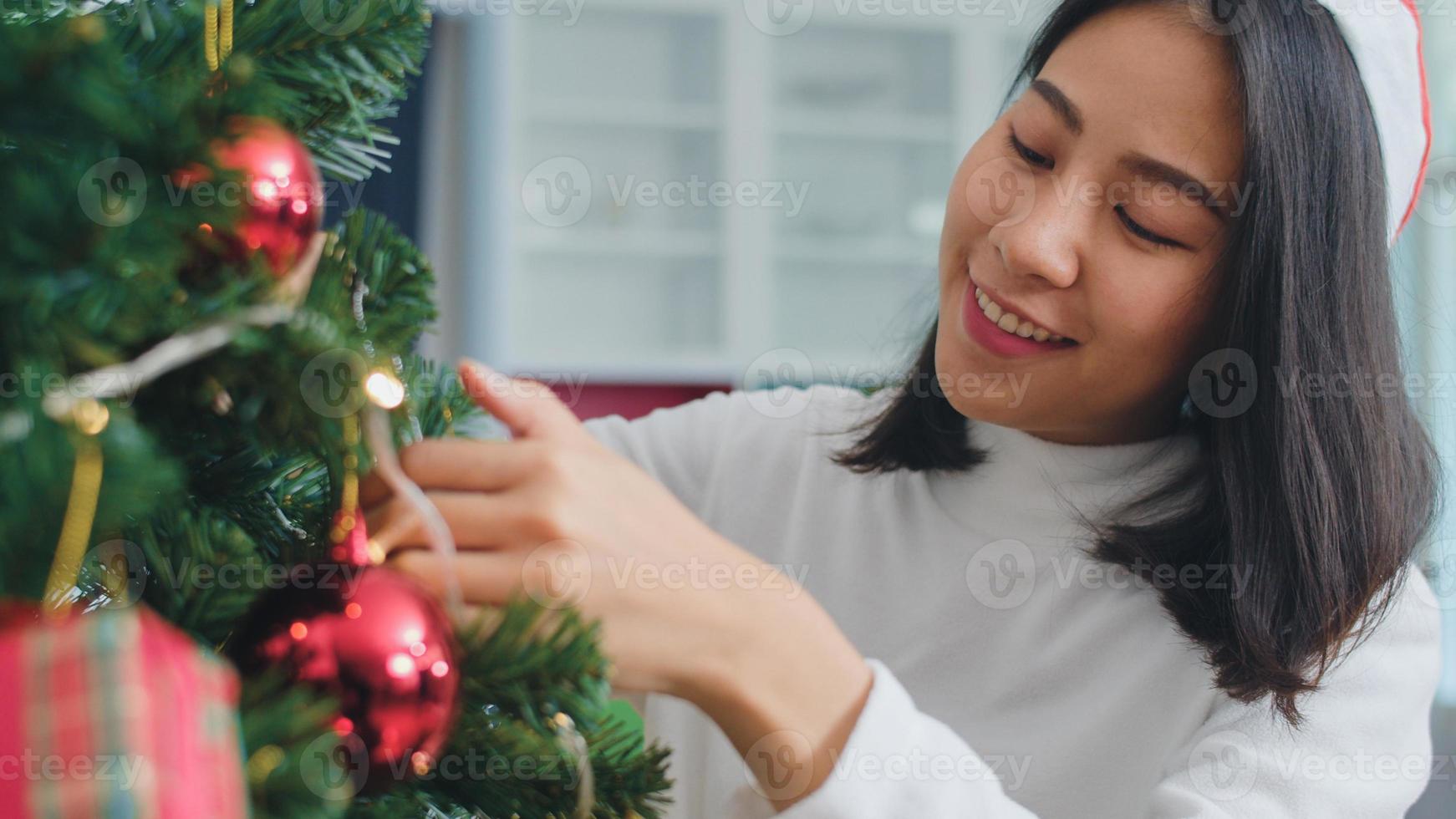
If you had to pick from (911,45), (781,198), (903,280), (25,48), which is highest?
(25,48)

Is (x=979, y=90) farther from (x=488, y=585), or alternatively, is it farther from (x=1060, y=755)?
(x=488, y=585)

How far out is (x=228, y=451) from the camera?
0.39 m

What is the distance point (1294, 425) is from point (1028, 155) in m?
0.27

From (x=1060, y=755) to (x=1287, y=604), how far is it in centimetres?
19

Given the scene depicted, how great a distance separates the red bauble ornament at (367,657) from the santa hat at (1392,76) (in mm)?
788

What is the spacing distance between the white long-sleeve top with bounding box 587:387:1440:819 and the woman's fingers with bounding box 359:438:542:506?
11.0 inches

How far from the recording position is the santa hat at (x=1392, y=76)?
2.64 feet

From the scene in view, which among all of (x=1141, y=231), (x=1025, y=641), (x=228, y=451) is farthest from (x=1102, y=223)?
(x=228, y=451)

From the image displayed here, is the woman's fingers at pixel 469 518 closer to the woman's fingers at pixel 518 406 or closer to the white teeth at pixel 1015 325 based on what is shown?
the woman's fingers at pixel 518 406

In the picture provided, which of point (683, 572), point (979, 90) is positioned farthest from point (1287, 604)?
point (979, 90)

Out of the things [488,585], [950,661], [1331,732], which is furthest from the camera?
[950,661]

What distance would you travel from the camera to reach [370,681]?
1.01 feet

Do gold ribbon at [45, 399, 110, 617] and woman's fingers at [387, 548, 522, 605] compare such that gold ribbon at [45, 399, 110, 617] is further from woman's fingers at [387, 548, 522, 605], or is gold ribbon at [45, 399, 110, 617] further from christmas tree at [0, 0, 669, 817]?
woman's fingers at [387, 548, 522, 605]

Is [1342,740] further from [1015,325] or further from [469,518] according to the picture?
[469,518]
